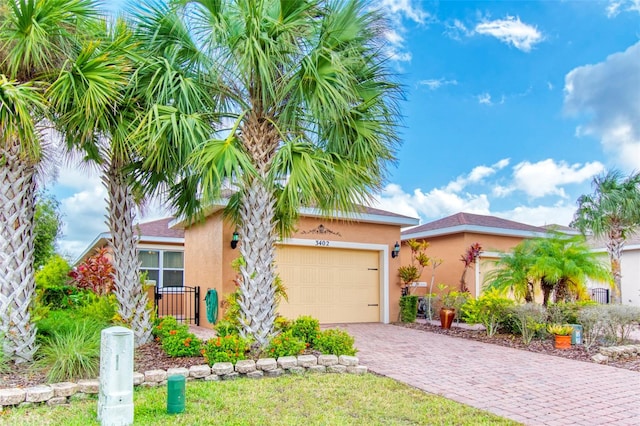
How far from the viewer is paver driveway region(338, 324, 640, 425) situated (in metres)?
5.45

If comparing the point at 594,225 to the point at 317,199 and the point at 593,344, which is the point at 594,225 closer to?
the point at 593,344

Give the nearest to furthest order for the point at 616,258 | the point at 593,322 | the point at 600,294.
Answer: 1. the point at 593,322
2. the point at 616,258
3. the point at 600,294

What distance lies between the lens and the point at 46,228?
72.2ft

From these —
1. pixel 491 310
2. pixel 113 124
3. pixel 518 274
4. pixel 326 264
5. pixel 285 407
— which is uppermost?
pixel 113 124

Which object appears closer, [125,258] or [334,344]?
[334,344]

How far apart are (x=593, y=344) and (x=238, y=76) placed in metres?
9.16

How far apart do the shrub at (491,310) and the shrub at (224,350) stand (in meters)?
6.58

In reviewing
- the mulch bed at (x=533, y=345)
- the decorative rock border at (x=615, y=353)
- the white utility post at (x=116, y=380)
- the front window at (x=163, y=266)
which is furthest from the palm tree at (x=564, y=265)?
the front window at (x=163, y=266)

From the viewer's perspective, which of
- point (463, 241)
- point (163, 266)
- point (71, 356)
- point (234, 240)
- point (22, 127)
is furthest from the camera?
point (163, 266)

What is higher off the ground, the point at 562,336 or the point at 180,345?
the point at 180,345

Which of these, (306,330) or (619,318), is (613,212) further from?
(306,330)

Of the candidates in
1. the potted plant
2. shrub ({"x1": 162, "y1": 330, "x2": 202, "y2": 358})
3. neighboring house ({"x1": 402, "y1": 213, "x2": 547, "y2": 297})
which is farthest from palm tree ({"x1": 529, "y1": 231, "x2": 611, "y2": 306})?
shrub ({"x1": 162, "y1": 330, "x2": 202, "y2": 358})

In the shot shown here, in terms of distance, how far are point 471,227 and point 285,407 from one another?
11787mm

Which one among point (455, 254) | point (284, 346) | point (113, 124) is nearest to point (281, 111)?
point (113, 124)
